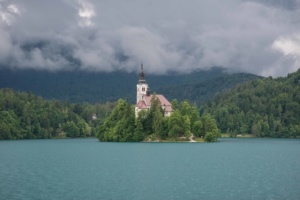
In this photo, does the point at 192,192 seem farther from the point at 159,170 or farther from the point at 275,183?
the point at 159,170

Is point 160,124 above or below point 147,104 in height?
below

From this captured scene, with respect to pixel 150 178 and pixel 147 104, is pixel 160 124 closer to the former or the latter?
pixel 147 104

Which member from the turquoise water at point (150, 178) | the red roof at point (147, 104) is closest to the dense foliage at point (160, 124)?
the red roof at point (147, 104)

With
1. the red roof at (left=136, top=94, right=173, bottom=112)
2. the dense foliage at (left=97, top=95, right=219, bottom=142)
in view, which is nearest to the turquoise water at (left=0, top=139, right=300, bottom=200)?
the dense foliage at (left=97, top=95, right=219, bottom=142)

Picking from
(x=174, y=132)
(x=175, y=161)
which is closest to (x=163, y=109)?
(x=174, y=132)

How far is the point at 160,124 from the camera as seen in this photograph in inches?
6860

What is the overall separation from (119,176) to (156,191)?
1492cm

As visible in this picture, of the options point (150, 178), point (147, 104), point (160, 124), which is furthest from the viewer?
point (147, 104)

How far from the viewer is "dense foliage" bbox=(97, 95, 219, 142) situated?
172000mm

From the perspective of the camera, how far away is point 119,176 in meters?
74.4

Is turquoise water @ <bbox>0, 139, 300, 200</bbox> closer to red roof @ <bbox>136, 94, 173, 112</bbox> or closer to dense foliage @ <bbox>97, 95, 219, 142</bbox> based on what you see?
dense foliage @ <bbox>97, 95, 219, 142</bbox>

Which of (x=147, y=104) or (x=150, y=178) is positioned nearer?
(x=150, y=178)

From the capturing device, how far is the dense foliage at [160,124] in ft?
564

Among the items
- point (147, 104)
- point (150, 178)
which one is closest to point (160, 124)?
point (147, 104)
